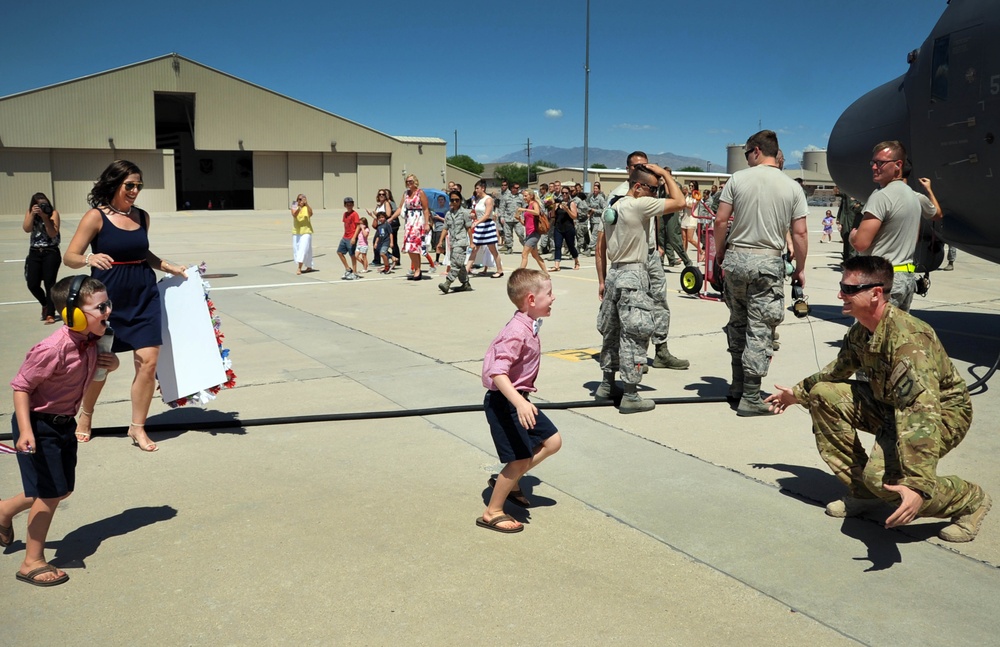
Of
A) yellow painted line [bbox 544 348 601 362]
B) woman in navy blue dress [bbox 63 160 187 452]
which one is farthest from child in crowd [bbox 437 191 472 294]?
woman in navy blue dress [bbox 63 160 187 452]

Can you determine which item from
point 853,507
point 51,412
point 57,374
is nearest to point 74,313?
point 57,374

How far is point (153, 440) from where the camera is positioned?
550 cm

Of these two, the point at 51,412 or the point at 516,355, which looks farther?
the point at 516,355

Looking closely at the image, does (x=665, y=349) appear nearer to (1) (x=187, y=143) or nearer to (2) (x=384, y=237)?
(2) (x=384, y=237)

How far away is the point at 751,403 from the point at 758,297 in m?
0.79

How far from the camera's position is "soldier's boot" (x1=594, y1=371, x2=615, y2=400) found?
6383mm

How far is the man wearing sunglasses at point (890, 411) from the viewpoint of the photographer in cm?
362

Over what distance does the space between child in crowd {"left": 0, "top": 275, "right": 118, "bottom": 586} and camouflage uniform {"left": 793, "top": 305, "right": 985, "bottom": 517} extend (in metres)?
3.39

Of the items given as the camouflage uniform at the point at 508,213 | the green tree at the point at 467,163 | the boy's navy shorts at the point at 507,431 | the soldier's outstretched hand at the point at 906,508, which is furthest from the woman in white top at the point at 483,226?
the green tree at the point at 467,163

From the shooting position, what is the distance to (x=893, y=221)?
19.6ft

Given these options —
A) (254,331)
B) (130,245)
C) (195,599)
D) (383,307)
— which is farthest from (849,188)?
(195,599)

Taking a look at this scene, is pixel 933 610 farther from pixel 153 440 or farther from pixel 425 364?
pixel 425 364

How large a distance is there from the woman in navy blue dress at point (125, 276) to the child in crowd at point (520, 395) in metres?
2.53

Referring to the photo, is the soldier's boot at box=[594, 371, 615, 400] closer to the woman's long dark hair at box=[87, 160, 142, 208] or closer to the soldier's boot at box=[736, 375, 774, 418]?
the soldier's boot at box=[736, 375, 774, 418]
